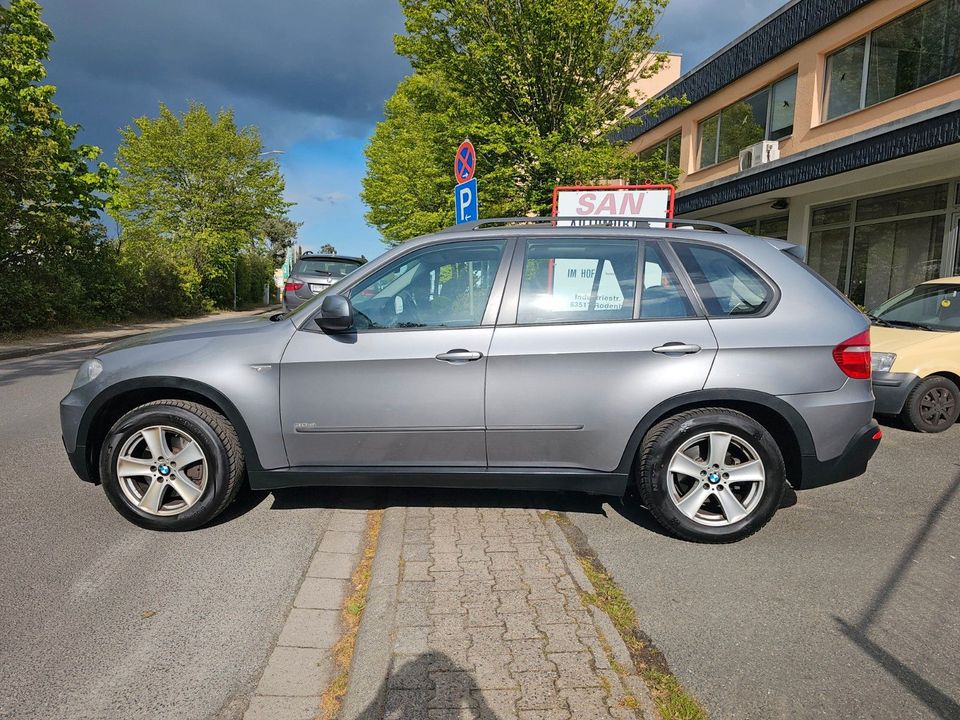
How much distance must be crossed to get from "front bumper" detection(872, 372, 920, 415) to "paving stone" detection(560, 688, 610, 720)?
534 centimetres

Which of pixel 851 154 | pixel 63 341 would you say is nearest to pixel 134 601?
pixel 851 154

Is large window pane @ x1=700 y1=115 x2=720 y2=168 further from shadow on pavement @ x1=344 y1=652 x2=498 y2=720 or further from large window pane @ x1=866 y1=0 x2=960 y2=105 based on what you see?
shadow on pavement @ x1=344 y1=652 x2=498 y2=720

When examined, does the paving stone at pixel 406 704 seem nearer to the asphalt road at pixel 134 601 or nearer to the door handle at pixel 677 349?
the asphalt road at pixel 134 601

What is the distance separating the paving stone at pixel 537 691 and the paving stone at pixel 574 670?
0.04 metres

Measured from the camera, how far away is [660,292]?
354 centimetres

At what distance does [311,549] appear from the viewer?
11.4 feet

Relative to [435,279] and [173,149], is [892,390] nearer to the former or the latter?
[435,279]

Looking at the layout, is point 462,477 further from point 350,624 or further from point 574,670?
point 574,670

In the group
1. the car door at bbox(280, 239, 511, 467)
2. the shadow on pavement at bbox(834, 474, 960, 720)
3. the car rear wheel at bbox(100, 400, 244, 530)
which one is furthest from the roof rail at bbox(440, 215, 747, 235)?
the shadow on pavement at bbox(834, 474, 960, 720)

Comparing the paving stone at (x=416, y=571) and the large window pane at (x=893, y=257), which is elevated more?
the large window pane at (x=893, y=257)

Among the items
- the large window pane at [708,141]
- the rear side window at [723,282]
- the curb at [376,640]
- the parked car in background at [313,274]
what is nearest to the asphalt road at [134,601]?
the curb at [376,640]

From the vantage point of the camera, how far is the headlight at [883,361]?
6098mm

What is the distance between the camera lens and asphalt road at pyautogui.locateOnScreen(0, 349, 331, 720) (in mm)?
2260

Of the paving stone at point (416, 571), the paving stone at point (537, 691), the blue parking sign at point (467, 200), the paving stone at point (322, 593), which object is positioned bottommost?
the paving stone at point (322, 593)
